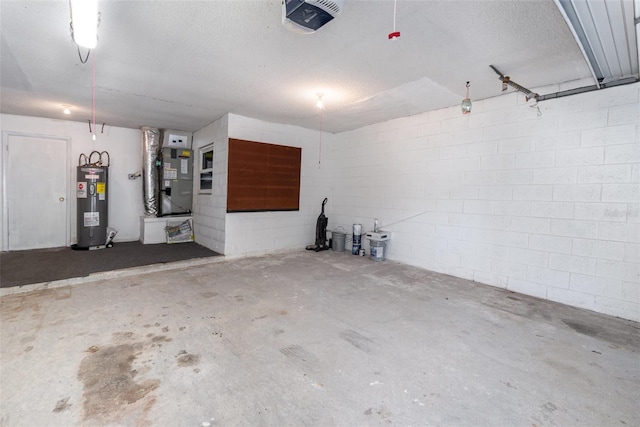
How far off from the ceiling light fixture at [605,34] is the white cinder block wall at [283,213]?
454cm

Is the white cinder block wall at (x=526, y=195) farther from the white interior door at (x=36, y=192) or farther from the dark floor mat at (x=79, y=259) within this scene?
the white interior door at (x=36, y=192)

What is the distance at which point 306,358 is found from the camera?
2.18 metres

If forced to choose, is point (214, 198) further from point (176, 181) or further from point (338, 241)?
point (338, 241)

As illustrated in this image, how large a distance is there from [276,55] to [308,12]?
1177 mm

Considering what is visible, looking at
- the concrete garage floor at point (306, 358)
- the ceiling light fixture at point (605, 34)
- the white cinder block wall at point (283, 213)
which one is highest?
the ceiling light fixture at point (605, 34)

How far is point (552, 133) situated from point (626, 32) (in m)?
1.40

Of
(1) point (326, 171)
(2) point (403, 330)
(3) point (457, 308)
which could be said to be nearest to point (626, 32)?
(3) point (457, 308)

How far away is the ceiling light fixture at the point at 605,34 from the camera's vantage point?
77.6 inches

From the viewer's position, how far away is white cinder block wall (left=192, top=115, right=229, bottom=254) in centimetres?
524

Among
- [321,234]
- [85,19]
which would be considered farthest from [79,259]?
[321,234]

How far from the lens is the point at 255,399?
68.2 inches

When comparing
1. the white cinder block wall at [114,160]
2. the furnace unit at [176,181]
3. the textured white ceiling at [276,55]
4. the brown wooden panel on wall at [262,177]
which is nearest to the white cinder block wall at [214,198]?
the brown wooden panel on wall at [262,177]

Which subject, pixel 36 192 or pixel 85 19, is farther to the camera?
pixel 36 192

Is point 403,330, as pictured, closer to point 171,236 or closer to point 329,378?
point 329,378
